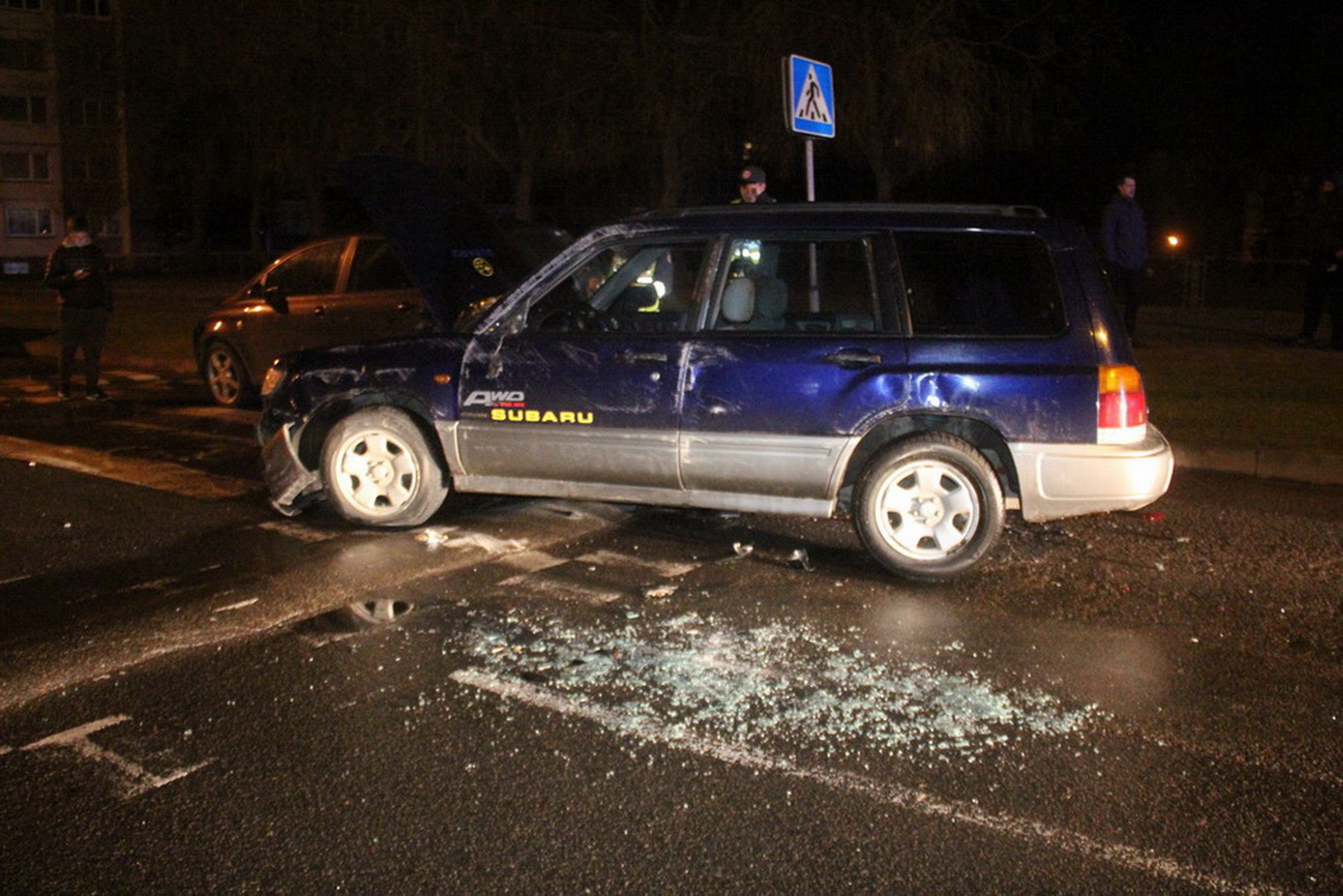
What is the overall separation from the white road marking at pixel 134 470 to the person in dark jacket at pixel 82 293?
2.42m

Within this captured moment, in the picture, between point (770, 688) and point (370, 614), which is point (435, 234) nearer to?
point (370, 614)

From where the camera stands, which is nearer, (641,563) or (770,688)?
(770,688)

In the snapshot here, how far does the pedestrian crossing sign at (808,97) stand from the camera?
952 centimetres

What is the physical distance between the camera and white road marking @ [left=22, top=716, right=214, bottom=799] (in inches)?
152

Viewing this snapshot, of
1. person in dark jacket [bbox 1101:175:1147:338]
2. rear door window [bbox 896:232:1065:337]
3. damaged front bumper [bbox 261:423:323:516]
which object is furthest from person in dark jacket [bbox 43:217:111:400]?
person in dark jacket [bbox 1101:175:1147:338]

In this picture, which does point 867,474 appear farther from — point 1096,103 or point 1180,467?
point 1096,103

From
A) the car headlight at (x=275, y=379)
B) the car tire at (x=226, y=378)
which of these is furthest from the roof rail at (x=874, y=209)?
the car tire at (x=226, y=378)

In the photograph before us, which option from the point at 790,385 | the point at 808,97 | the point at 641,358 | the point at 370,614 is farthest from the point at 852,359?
the point at 808,97

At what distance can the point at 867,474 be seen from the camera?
6.06m

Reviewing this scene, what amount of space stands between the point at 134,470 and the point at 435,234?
2.80 m

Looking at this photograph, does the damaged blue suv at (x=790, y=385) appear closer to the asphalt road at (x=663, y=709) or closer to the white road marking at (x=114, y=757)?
the asphalt road at (x=663, y=709)

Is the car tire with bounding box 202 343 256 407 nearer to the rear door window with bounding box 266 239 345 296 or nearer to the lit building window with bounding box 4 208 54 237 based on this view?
the rear door window with bounding box 266 239 345 296

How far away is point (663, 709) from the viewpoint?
444cm

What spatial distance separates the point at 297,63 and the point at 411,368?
1786cm
